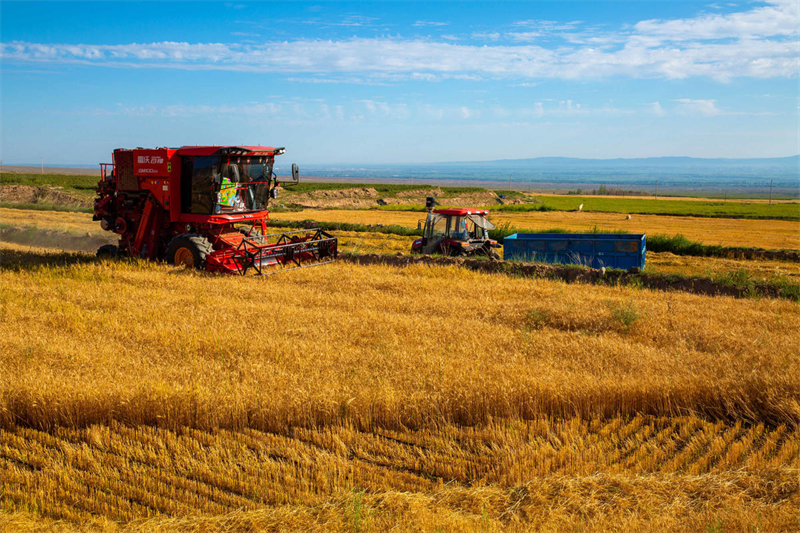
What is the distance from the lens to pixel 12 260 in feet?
51.4

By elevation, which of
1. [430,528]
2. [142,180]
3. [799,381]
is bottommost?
[430,528]

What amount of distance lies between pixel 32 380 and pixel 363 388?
3553 mm

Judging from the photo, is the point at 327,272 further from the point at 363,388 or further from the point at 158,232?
the point at 363,388

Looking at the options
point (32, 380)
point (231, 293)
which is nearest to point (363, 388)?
point (32, 380)

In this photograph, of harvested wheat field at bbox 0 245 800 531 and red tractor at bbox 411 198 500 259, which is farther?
red tractor at bbox 411 198 500 259

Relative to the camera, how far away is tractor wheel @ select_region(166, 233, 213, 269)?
46.9 ft

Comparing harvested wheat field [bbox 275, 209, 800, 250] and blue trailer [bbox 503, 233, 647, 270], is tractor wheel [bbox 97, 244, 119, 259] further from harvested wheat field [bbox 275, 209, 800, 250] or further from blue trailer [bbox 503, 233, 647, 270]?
harvested wheat field [bbox 275, 209, 800, 250]

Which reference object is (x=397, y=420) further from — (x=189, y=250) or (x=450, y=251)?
(x=450, y=251)

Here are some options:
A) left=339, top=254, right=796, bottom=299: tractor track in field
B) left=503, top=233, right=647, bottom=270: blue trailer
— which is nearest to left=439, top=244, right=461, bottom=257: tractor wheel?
left=339, top=254, right=796, bottom=299: tractor track in field

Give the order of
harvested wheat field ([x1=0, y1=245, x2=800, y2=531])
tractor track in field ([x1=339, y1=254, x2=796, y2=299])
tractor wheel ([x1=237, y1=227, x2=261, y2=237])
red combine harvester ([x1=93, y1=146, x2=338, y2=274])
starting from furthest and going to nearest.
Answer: tractor wheel ([x1=237, y1=227, x2=261, y2=237]) < red combine harvester ([x1=93, y1=146, x2=338, y2=274]) < tractor track in field ([x1=339, y1=254, x2=796, y2=299]) < harvested wheat field ([x1=0, y1=245, x2=800, y2=531])

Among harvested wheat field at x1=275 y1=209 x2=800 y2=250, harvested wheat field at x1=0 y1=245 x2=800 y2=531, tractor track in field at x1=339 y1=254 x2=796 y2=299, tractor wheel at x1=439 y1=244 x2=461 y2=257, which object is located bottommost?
harvested wheat field at x1=0 y1=245 x2=800 y2=531

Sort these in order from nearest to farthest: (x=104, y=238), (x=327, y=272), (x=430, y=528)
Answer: (x=430, y=528), (x=327, y=272), (x=104, y=238)

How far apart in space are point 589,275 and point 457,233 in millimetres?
4334

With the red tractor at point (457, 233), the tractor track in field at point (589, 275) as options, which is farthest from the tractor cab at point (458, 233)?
the tractor track in field at point (589, 275)
